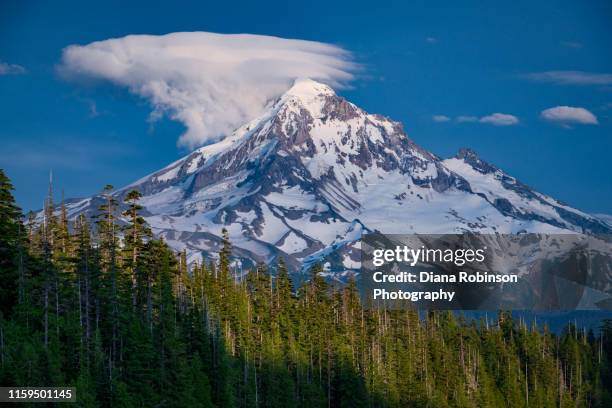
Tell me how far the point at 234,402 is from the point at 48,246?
1147 inches

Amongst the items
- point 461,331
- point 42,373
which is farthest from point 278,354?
point 461,331

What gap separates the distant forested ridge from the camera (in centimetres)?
7219

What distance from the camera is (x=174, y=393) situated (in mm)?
80312

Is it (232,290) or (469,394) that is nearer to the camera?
(232,290)

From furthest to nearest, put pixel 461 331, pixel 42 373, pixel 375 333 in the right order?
pixel 461 331, pixel 375 333, pixel 42 373

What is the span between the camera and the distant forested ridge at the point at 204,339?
237 feet

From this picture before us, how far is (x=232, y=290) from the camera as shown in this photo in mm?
122625

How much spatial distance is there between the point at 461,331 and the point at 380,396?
50.3 meters

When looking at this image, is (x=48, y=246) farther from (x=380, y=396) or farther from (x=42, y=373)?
(x=380, y=396)

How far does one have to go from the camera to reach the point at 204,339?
318 ft

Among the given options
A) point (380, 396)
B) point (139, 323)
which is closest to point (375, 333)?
point (380, 396)

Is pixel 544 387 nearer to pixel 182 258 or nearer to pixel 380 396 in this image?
pixel 380 396

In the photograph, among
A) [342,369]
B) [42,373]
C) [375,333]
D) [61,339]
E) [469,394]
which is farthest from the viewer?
[469,394]

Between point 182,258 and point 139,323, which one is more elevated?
point 182,258
